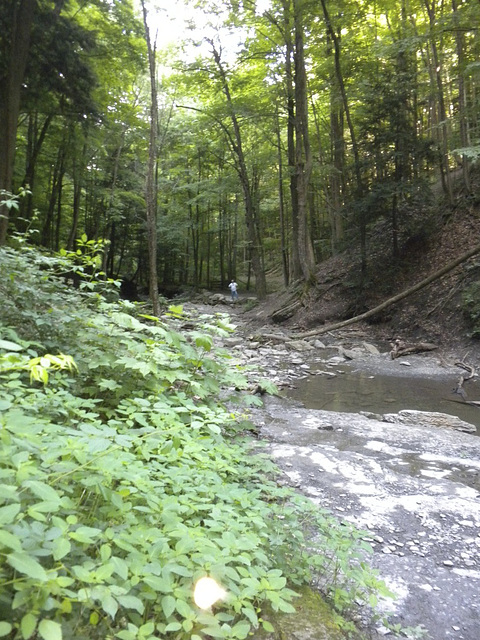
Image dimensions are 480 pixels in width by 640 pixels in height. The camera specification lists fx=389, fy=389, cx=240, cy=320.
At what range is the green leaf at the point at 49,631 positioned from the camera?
96cm

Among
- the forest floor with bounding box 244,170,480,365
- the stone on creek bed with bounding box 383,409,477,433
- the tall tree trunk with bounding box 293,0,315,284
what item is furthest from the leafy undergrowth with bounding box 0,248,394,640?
the tall tree trunk with bounding box 293,0,315,284

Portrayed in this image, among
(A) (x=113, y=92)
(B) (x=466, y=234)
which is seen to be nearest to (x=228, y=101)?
(A) (x=113, y=92)

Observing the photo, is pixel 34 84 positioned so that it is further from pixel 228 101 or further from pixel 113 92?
pixel 228 101

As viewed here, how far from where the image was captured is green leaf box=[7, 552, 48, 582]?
994 mm

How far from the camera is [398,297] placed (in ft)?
41.1

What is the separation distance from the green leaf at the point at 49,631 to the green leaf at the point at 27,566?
0.34 feet

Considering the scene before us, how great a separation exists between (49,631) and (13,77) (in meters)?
12.0

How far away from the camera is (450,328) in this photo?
10953 millimetres

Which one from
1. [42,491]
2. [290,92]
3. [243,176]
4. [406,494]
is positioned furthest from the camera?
[243,176]

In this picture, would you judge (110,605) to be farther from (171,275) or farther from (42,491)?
(171,275)

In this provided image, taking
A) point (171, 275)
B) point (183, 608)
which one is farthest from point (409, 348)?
point (171, 275)

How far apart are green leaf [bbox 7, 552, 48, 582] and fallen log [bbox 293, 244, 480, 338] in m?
12.0

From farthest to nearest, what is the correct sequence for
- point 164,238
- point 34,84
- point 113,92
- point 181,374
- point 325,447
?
point 164,238, point 113,92, point 34,84, point 325,447, point 181,374

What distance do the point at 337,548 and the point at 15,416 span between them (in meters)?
1.89
